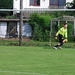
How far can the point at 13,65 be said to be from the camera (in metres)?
15.6

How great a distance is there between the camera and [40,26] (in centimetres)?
4175

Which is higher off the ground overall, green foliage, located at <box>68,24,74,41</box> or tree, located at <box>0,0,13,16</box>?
tree, located at <box>0,0,13,16</box>

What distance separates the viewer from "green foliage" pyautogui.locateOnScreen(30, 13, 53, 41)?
34.8 metres

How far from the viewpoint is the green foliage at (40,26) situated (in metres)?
34.8

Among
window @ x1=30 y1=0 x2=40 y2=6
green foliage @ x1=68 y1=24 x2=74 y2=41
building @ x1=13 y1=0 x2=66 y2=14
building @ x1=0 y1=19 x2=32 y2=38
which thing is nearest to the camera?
green foliage @ x1=68 y1=24 x2=74 y2=41

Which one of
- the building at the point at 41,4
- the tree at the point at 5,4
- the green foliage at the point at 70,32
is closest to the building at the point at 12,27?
the tree at the point at 5,4

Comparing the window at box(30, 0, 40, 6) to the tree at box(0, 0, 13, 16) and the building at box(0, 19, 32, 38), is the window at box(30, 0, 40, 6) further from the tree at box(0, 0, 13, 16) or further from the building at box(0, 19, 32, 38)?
the building at box(0, 19, 32, 38)

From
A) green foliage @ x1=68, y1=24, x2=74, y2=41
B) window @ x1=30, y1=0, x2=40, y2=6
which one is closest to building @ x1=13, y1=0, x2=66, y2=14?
window @ x1=30, y1=0, x2=40, y2=6

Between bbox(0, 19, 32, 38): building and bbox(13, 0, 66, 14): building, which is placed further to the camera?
bbox(13, 0, 66, 14): building

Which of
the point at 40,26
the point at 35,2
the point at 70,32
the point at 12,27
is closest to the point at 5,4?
the point at 35,2

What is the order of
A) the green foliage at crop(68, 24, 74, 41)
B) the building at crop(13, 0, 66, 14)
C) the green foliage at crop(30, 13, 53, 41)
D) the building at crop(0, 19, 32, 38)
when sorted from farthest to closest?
1. the building at crop(13, 0, 66, 14)
2. the building at crop(0, 19, 32, 38)
3. the green foliage at crop(68, 24, 74, 41)
4. the green foliage at crop(30, 13, 53, 41)

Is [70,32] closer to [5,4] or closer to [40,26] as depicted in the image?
[40,26]

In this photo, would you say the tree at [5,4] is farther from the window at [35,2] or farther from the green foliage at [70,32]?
the green foliage at [70,32]

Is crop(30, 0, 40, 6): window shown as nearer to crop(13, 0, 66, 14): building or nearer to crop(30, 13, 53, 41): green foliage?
crop(13, 0, 66, 14): building
